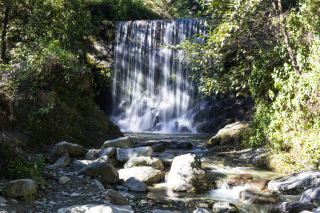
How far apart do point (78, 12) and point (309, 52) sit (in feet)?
38.2

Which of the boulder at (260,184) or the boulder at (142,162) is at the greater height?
the boulder at (142,162)

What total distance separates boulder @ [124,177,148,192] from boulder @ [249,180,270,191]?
8.68 ft

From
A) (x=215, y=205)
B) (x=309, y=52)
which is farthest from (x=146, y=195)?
(x=309, y=52)

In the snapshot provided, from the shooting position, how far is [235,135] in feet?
35.4

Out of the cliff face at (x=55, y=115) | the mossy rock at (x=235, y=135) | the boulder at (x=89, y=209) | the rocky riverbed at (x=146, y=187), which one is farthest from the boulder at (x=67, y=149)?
the mossy rock at (x=235, y=135)

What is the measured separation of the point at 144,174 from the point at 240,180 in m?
2.50

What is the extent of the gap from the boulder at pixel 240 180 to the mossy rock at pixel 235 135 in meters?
3.66

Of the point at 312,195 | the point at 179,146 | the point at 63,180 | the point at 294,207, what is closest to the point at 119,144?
the point at 63,180

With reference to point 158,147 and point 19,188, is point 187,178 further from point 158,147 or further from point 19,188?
point 158,147

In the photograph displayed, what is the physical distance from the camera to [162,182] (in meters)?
6.41

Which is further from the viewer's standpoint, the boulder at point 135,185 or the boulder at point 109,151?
the boulder at point 109,151

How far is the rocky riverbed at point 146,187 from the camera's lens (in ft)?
13.0

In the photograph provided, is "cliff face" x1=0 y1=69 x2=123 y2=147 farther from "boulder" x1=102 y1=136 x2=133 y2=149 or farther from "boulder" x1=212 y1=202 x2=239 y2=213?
"boulder" x1=212 y1=202 x2=239 y2=213

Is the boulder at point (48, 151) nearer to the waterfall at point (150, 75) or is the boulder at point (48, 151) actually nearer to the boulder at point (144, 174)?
the boulder at point (144, 174)
